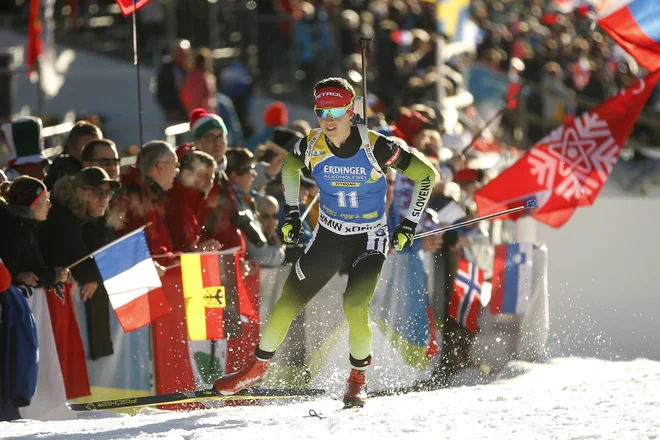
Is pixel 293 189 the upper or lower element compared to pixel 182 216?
upper

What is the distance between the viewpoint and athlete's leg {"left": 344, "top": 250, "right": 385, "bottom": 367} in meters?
8.19

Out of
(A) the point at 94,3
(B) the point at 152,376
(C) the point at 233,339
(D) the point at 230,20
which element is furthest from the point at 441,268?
(A) the point at 94,3

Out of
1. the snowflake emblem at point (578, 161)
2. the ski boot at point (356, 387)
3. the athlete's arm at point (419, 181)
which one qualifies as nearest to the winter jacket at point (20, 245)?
the ski boot at point (356, 387)

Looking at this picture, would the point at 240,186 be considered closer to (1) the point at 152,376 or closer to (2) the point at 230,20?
(1) the point at 152,376

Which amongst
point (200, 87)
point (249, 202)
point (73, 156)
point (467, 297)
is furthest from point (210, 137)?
point (200, 87)

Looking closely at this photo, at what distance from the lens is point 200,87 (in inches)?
547

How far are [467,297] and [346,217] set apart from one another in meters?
2.44

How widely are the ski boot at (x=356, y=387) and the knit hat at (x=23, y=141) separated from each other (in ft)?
10.5

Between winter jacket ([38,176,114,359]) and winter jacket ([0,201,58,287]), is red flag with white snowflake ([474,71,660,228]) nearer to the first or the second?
winter jacket ([38,176,114,359])

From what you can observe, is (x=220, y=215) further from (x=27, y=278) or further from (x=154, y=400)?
(x=27, y=278)

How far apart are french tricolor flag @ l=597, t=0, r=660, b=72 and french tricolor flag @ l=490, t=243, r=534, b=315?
6.02 ft

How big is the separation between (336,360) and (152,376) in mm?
1455

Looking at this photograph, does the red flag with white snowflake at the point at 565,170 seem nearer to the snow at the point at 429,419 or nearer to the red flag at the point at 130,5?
the snow at the point at 429,419

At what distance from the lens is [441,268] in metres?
10.3
